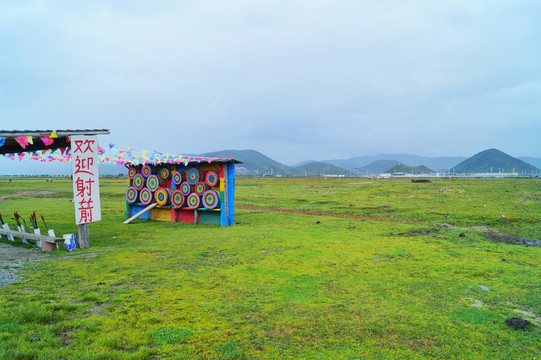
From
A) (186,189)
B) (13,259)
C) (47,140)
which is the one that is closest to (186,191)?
(186,189)

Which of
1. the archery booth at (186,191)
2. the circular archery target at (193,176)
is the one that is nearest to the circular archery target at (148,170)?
the archery booth at (186,191)

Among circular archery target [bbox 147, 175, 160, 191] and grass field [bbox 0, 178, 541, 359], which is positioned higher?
circular archery target [bbox 147, 175, 160, 191]

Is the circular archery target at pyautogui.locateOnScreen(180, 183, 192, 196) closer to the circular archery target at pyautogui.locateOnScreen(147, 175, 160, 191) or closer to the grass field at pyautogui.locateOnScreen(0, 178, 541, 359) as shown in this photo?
the circular archery target at pyautogui.locateOnScreen(147, 175, 160, 191)

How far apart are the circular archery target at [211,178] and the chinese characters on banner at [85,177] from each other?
290 inches

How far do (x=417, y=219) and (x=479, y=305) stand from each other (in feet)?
54.8

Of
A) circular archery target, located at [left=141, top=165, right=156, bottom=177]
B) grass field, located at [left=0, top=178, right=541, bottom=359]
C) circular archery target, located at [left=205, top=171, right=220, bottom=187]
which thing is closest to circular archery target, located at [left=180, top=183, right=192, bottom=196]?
circular archery target, located at [left=205, top=171, right=220, bottom=187]

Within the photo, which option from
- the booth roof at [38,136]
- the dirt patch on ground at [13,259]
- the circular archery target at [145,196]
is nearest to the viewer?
the dirt patch on ground at [13,259]

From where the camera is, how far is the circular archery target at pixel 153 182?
69.6 feet

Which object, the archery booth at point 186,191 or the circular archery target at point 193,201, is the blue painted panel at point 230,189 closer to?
the archery booth at point 186,191

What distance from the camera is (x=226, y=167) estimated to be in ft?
62.4

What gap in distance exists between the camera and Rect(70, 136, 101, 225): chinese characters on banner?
12.0 metres

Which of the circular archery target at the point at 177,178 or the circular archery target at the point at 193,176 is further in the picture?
the circular archery target at the point at 177,178

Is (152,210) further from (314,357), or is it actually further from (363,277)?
(314,357)

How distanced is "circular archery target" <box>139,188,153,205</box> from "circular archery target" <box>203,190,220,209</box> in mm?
4460
